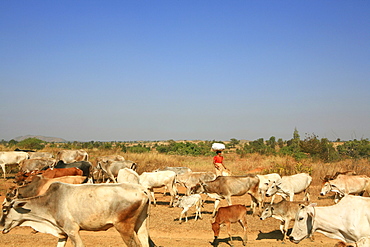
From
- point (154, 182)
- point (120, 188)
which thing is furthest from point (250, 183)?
point (120, 188)

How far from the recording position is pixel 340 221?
7.07 m

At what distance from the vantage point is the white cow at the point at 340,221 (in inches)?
273

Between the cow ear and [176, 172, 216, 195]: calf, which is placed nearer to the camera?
the cow ear

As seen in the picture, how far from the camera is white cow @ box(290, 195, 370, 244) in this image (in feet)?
22.8

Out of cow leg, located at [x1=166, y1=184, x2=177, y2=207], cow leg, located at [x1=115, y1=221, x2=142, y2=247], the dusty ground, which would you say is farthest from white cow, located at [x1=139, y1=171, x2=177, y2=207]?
cow leg, located at [x1=115, y1=221, x2=142, y2=247]

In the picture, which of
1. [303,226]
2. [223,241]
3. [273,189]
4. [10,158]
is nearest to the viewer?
[303,226]

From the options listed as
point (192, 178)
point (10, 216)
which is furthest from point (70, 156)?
point (10, 216)

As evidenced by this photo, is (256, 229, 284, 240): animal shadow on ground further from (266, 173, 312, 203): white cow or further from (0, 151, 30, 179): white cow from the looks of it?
(0, 151, 30, 179): white cow

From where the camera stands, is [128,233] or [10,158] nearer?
[128,233]

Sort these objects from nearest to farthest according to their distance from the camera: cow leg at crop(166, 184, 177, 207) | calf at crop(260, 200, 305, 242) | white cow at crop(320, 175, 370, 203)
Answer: calf at crop(260, 200, 305, 242), white cow at crop(320, 175, 370, 203), cow leg at crop(166, 184, 177, 207)

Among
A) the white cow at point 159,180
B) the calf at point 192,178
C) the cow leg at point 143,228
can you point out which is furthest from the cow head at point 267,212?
the calf at point 192,178

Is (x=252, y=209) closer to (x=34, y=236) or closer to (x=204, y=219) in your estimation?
(x=204, y=219)

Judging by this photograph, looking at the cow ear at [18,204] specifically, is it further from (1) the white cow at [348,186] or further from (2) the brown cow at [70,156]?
(2) the brown cow at [70,156]

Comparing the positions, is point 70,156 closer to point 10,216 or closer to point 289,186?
point 289,186
